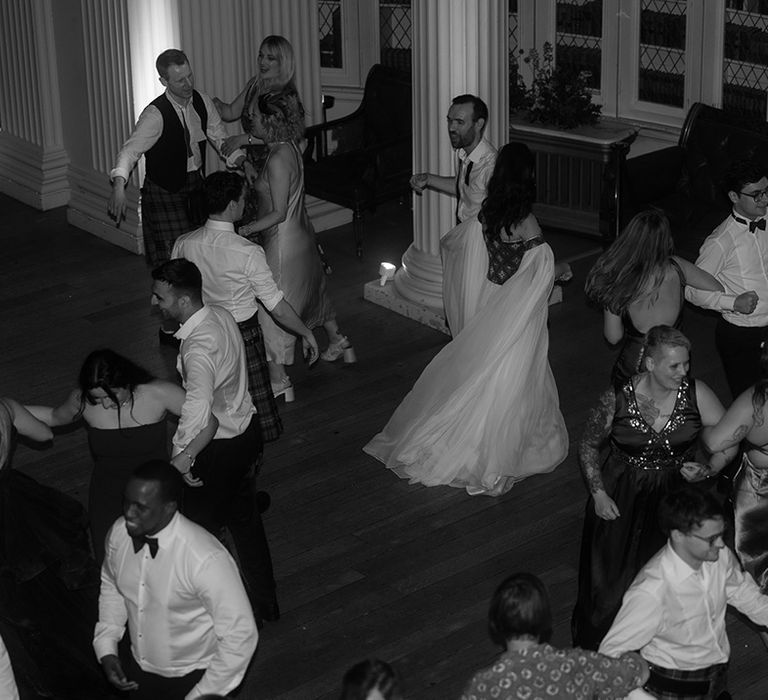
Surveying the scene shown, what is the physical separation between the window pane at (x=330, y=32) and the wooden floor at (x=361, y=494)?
8.80 ft

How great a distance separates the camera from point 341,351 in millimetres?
8203

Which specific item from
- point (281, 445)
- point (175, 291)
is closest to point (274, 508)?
point (281, 445)

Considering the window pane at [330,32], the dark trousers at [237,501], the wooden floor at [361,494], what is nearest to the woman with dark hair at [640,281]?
the wooden floor at [361,494]

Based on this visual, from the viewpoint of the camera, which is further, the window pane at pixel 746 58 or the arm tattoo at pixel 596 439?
the window pane at pixel 746 58

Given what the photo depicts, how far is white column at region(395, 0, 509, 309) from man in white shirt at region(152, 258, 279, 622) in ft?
10.7

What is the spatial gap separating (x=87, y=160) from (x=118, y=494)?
20.0 feet

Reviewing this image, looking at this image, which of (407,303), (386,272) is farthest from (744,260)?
(386,272)

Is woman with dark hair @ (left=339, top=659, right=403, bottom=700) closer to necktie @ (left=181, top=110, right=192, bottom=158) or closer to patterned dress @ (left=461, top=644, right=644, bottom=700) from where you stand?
patterned dress @ (left=461, top=644, right=644, bottom=700)

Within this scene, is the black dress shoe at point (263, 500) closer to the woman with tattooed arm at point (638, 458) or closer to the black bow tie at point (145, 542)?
the woman with tattooed arm at point (638, 458)

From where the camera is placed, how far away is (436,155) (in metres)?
8.52

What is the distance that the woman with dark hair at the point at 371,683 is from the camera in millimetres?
3385

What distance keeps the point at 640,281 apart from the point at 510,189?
3.17 ft

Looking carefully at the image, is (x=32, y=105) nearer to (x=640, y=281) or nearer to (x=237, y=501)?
(x=237, y=501)

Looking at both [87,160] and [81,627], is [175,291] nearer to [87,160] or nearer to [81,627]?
[81,627]
